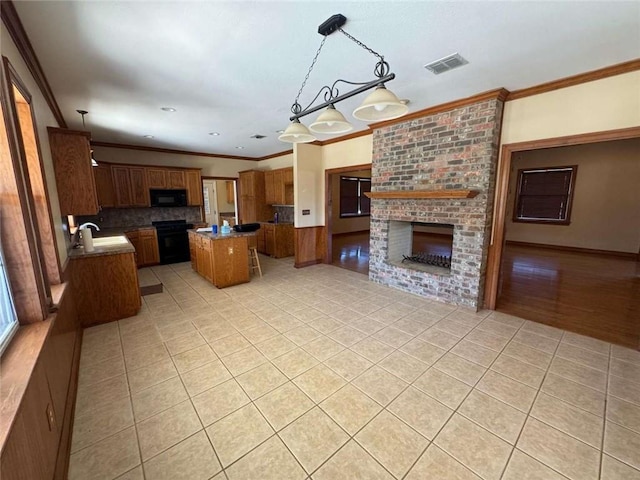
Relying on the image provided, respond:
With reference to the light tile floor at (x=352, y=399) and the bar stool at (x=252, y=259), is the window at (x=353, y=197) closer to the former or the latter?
the bar stool at (x=252, y=259)

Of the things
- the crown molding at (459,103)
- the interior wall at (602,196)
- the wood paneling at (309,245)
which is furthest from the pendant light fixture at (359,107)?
the interior wall at (602,196)

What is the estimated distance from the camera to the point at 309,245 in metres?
5.82

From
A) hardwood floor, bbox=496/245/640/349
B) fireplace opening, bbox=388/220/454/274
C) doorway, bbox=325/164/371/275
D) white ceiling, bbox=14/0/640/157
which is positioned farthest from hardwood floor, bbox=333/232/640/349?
white ceiling, bbox=14/0/640/157

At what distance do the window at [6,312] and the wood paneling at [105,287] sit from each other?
171cm

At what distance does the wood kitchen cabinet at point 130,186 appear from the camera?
5.47m

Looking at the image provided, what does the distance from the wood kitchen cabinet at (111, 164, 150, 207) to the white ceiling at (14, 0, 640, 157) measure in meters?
2.42

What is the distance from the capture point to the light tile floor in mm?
1533

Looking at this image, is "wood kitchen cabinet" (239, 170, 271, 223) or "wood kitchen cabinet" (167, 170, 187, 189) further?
"wood kitchen cabinet" (239, 170, 271, 223)

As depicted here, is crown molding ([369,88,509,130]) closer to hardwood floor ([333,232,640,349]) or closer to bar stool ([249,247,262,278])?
hardwood floor ([333,232,640,349])

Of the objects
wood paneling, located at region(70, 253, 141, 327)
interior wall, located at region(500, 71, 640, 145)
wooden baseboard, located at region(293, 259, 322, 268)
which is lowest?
wooden baseboard, located at region(293, 259, 322, 268)

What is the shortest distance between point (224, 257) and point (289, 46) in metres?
3.25

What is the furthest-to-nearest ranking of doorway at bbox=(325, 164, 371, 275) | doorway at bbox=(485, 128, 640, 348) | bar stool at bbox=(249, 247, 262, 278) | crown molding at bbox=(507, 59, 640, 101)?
doorway at bbox=(325, 164, 371, 275) → bar stool at bbox=(249, 247, 262, 278) → doorway at bbox=(485, 128, 640, 348) → crown molding at bbox=(507, 59, 640, 101)

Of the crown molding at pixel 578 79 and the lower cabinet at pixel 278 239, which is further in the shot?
the lower cabinet at pixel 278 239

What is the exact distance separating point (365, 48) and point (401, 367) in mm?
2737
